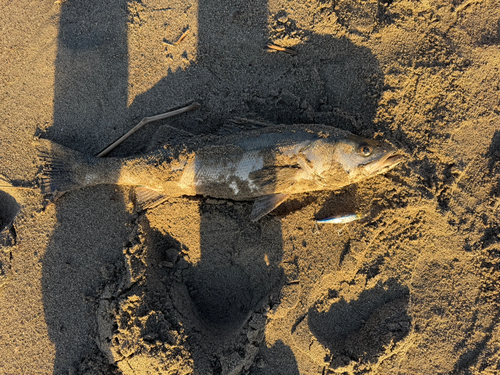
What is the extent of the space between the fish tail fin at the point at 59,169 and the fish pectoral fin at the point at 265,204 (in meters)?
2.72

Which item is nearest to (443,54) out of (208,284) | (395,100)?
(395,100)

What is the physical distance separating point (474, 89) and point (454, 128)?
2.21 feet

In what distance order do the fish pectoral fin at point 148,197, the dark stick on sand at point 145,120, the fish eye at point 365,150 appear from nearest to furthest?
the fish eye at point 365,150
the fish pectoral fin at point 148,197
the dark stick on sand at point 145,120

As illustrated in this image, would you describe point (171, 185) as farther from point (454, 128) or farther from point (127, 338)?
point (454, 128)

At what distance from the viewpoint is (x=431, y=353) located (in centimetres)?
439

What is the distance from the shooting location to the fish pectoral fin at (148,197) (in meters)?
4.71

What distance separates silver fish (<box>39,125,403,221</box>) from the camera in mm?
4320

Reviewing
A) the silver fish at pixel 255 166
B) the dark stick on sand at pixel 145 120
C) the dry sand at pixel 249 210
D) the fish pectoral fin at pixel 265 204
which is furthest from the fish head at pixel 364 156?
the dark stick on sand at pixel 145 120

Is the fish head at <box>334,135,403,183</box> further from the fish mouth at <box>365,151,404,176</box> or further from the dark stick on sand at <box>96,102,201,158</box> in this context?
the dark stick on sand at <box>96,102,201,158</box>

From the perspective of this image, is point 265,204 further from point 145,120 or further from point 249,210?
point 145,120

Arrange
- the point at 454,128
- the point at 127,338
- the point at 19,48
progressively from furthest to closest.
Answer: the point at 19,48 → the point at 454,128 → the point at 127,338

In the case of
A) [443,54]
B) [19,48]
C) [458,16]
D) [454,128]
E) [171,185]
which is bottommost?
[171,185]

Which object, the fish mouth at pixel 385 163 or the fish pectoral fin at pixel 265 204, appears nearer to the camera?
the fish mouth at pixel 385 163

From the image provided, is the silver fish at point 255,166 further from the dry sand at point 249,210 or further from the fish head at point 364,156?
the dry sand at point 249,210
